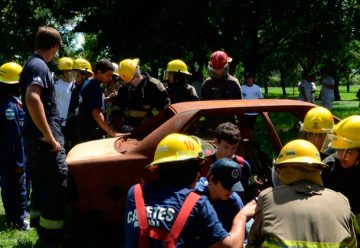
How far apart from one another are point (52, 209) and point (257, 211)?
2244 millimetres

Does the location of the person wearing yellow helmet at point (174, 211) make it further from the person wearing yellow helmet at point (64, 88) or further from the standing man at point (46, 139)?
the person wearing yellow helmet at point (64, 88)

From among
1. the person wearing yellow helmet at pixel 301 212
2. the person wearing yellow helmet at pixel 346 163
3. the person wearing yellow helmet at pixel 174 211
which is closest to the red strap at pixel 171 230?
the person wearing yellow helmet at pixel 174 211

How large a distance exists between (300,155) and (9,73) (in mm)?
3651

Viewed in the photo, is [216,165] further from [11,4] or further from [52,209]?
[11,4]

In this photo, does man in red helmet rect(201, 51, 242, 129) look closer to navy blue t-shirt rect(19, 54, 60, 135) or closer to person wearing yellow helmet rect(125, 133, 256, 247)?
navy blue t-shirt rect(19, 54, 60, 135)

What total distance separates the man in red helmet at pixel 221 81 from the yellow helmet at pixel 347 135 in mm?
3446

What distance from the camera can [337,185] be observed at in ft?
10.2

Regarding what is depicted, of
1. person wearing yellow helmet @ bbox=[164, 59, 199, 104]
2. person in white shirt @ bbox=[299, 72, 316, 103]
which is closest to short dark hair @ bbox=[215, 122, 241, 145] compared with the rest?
person wearing yellow helmet @ bbox=[164, 59, 199, 104]

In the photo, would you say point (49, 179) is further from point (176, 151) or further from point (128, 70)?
point (128, 70)

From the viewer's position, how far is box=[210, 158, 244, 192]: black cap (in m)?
2.90

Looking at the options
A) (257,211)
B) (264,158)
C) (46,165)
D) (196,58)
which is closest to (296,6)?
(196,58)

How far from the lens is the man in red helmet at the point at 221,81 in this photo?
6.61 metres

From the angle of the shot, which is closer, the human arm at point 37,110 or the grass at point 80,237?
the human arm at point 37,110

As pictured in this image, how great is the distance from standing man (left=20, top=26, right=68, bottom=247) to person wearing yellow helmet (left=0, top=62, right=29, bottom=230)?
42.4 inches
